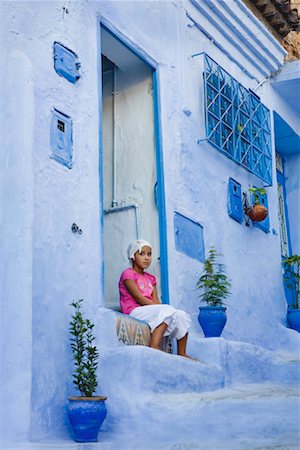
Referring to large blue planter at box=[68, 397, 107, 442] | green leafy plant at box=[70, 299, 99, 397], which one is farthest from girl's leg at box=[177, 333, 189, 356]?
large blue planter at box=[68, 397, 107, 442]

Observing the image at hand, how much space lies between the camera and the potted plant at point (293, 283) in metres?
8.96

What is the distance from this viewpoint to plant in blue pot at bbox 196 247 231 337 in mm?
6652

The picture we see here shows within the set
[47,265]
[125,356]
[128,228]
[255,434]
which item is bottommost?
[255,434]

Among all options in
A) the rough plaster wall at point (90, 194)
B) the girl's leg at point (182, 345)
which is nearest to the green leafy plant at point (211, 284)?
the rough plaster wall at point (90, 194)

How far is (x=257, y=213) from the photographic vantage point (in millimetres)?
8406

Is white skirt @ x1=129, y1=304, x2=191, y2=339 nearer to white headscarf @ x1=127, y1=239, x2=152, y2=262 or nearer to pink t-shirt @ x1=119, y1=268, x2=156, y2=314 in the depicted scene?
pink t-shirt @ x1=119, y1=268, x2=156, y2=314

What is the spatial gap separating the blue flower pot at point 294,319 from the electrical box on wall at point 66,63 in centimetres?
425

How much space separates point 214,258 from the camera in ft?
24.5

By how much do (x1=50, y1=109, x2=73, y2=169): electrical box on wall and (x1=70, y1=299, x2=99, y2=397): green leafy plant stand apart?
40.5 inches

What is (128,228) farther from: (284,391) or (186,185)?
(284,391)

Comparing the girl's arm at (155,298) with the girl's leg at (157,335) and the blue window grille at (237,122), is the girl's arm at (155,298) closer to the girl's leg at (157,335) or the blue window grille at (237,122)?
the girl's leg at (157,335)

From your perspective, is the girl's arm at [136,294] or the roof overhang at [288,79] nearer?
the girl's arm at [136,294]

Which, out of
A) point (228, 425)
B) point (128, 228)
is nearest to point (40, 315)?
point (228, 425)

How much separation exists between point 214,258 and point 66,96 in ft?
7.99
